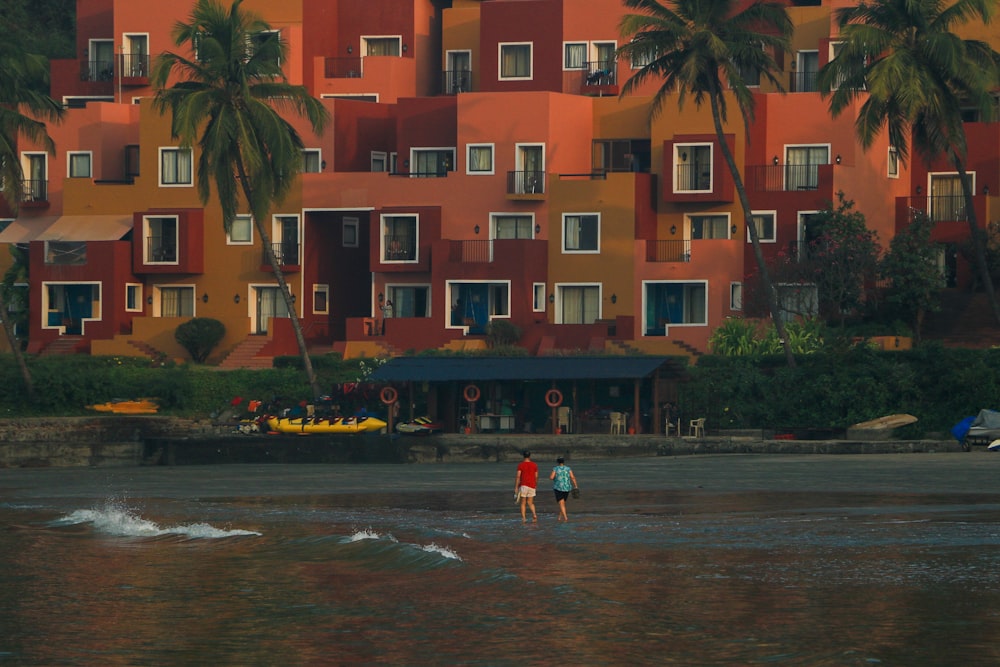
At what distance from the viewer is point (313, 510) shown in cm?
4150

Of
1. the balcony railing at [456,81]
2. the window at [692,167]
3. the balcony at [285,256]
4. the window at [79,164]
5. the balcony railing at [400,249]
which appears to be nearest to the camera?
the window at [692,167]

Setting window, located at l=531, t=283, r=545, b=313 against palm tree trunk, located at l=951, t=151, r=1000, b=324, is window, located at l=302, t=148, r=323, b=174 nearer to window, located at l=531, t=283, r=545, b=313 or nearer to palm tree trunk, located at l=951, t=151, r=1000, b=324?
window, located at l=531, t=283, r=545, b=313

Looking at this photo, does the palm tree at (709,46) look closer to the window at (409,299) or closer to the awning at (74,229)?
the window at (409,299)

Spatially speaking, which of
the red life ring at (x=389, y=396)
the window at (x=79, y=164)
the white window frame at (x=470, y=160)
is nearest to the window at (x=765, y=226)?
the white window frame at (x=470, y=160)

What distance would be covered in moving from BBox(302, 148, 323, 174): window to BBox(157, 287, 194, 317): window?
7522 mm

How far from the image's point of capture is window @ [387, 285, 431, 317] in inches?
2899

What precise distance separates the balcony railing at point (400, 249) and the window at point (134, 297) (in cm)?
1195

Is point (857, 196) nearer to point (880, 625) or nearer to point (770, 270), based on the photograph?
point (770, 270)

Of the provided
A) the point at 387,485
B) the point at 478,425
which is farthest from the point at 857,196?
the point at 387,485

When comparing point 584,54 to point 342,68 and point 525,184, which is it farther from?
point 342,68

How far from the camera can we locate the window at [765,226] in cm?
6994

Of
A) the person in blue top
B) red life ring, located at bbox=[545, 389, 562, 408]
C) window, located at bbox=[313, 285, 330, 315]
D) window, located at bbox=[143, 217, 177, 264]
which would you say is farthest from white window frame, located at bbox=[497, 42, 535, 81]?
the person in blue top

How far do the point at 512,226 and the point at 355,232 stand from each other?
8.73 meters

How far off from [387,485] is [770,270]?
80.0ft
